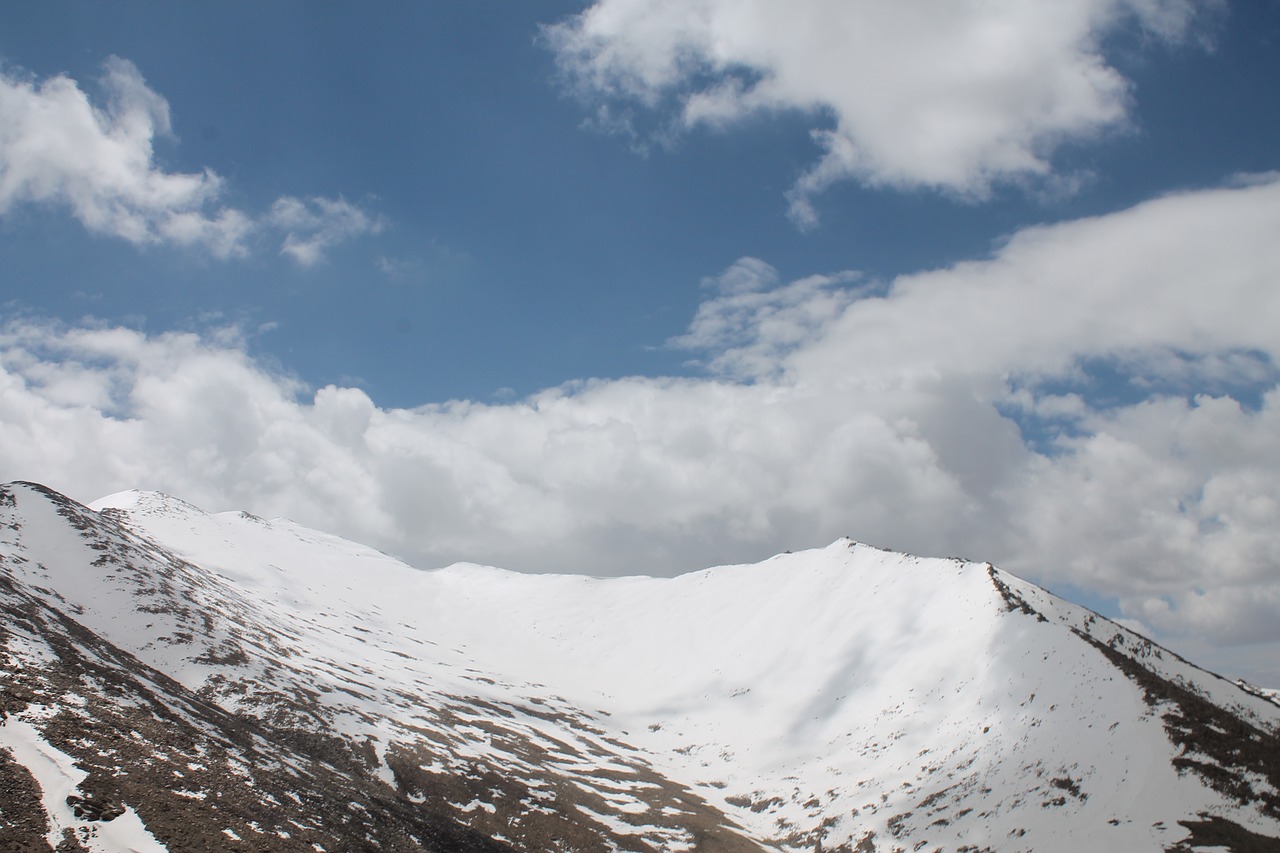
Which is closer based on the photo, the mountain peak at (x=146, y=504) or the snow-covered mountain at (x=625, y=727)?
the snow-covered mountain at (x=625, y=727)

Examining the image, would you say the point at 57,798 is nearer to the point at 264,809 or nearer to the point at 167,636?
the point at 264,809

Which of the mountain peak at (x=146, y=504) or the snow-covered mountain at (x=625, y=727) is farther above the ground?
the mountain peak at (x=146, y=504)

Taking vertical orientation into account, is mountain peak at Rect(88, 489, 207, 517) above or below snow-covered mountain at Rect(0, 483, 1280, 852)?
above

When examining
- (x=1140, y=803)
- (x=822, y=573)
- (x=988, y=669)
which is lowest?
(x=1140, y=803)

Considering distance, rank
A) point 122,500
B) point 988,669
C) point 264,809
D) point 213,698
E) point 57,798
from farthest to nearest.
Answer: point 122,500
point 988,669
point 213,698
point 264,809
point 57,798

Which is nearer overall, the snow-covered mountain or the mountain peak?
the snow-covered mountain

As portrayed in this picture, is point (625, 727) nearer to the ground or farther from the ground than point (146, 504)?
nearer to the ground

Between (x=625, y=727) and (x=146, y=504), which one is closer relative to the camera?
(x=625, y=727)

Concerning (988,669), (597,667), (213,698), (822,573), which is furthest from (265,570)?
(988,669)

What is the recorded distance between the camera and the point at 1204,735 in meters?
51.9

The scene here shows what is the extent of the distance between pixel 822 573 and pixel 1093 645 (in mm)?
54277

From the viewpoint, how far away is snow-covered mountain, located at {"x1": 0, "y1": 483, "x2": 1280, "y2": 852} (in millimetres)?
37094

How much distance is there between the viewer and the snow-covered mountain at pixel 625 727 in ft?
122

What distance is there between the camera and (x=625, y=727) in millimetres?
98875
